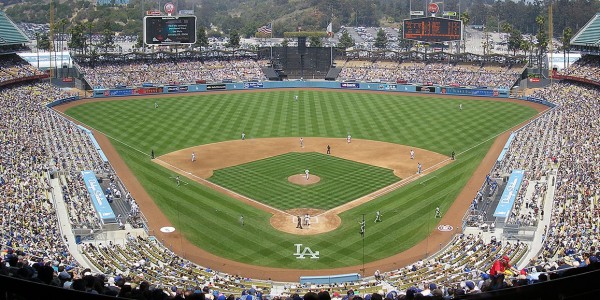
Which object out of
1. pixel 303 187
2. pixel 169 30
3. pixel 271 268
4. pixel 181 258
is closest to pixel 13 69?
pixel 169 30

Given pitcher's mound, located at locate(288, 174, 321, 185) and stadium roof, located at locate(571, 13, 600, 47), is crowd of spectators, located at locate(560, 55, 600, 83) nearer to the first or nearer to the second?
stadium roof, located at locate(571, 13, 600, 47)

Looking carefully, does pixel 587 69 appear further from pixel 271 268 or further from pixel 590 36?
pixel 271 268

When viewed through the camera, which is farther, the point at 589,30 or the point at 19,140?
the point at 589,30

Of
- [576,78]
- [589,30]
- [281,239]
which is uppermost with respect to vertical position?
[589,30]

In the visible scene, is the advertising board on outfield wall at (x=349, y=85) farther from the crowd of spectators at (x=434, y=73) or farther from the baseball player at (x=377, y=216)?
the baseball player at (x=377, y=216)

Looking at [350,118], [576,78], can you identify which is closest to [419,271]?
→ [350,118]

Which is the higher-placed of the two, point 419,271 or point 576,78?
point 576,78

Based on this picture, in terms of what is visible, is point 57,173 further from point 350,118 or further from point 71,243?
point 350,118
